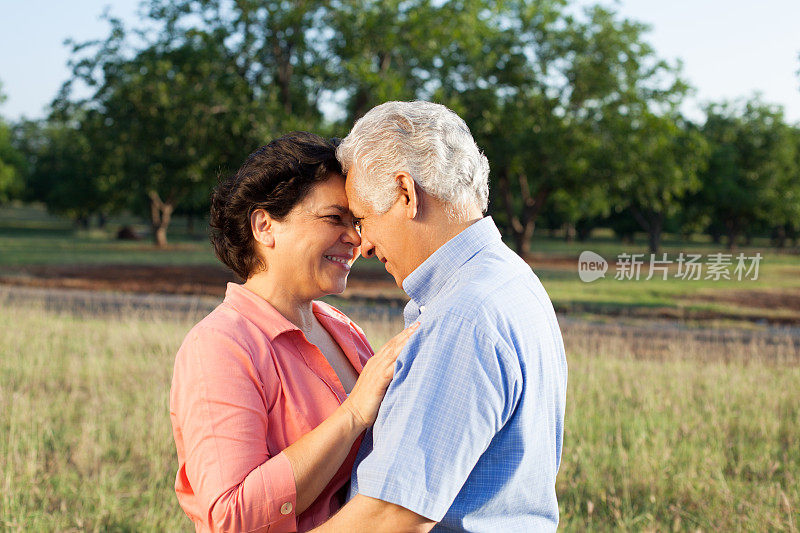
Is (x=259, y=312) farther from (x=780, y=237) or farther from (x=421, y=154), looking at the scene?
(x=780, y=237)

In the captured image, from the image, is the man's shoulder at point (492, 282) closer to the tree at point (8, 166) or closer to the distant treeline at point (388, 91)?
the distant treeline at point (388, 91)

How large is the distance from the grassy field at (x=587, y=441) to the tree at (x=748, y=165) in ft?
139

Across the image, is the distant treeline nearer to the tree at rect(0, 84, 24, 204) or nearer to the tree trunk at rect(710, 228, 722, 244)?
the tree at rect(0, 84, 24, 204)

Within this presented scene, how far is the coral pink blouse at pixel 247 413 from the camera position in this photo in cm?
183

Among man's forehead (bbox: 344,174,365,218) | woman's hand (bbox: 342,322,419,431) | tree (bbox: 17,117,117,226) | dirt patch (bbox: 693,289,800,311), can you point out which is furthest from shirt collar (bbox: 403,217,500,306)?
tree (bbox: 17,117,117,226)

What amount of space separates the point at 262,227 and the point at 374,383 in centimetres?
72

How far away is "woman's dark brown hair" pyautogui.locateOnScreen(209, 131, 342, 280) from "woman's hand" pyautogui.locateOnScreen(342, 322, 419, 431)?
0.63 metres

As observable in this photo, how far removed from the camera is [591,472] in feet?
16.5

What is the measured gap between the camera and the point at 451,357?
1.55 m

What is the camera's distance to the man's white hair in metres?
1.77

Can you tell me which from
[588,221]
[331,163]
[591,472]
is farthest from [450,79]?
[588,221]

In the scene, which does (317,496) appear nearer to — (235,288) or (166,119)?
(235,288)

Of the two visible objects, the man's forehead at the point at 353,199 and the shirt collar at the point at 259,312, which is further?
the shirt collar at the point at 259,312

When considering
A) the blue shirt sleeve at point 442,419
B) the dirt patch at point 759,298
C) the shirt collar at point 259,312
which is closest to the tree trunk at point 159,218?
the dirt patch at point 759,298
